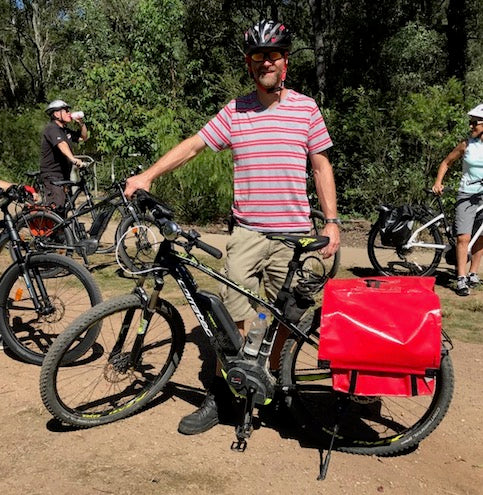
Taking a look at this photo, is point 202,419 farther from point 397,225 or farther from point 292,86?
point 292,86

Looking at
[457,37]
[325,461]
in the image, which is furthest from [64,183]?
[457,37]

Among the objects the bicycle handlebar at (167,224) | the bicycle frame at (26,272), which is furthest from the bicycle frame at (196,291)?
the bicycle frame at (26,272)

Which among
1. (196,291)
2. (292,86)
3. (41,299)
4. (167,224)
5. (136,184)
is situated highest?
(292,86)

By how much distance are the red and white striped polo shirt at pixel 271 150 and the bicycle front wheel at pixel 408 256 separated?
3617mm

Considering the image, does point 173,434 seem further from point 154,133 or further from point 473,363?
point 154,133

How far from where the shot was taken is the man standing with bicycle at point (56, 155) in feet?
22.6

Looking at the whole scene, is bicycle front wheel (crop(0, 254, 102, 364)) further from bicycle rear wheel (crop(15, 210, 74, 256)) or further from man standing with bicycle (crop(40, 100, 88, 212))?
man standing with bicycle (crop(40, 100, 88, 212))

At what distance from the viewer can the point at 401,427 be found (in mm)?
3383

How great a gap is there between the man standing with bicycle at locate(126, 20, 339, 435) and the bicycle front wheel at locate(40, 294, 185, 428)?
1.21 ft

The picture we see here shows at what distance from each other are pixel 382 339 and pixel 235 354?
0.84 meters

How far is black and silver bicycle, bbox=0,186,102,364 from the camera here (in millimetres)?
3971

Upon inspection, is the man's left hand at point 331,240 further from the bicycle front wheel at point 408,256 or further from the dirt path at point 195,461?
the bicycle front wheel at point 408,256

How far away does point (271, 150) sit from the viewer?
124 inches

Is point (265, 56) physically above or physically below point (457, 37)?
below
